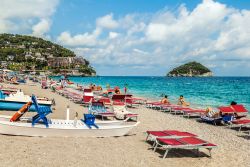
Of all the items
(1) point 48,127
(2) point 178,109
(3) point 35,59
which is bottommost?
(2) point 178,109

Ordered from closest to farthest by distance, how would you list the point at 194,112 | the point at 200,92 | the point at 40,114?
the point at 40,114
the point at 194,112
the point at 200,92

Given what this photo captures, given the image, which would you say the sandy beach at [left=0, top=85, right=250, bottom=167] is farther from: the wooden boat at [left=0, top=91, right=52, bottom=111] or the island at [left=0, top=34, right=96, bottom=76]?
the island at [left=0, top=34, right=96, bottom=76]

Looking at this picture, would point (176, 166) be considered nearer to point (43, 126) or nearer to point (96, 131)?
point (96, 131)

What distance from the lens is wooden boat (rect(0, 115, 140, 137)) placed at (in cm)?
1199

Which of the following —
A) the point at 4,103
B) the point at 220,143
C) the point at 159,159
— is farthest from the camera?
the point at 4,103

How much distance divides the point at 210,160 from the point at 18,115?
24.3ft

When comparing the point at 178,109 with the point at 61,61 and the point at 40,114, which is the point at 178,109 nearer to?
the point at 40,114

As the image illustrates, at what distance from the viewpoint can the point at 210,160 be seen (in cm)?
1037

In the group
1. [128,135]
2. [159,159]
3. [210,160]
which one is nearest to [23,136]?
[128,135]

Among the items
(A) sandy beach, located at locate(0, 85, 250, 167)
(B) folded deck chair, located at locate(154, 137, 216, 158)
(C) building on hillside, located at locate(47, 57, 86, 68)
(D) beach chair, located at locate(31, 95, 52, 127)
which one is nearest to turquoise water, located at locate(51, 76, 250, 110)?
(A) sandy beach, located at locate(0, 85, 250, 167)

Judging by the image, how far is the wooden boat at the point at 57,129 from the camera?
12.0m

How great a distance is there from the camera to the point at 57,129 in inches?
477

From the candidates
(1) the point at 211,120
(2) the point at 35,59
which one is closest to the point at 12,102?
(1) the point at 211,120

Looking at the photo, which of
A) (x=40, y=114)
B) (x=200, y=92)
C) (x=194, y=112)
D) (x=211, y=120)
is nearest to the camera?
(x=40, y=114)
